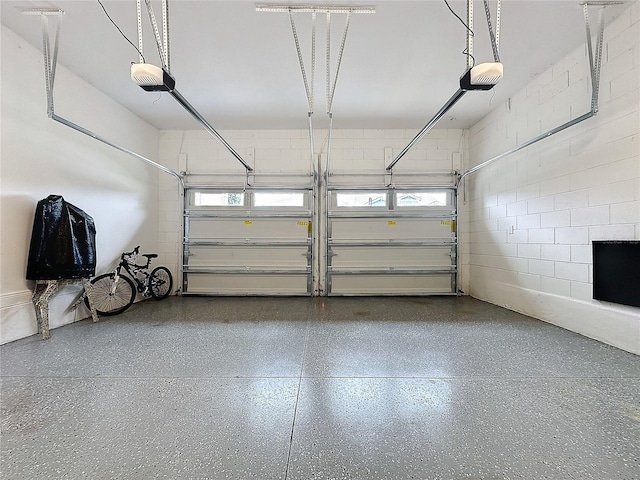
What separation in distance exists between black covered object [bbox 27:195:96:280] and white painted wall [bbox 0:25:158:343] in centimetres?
14

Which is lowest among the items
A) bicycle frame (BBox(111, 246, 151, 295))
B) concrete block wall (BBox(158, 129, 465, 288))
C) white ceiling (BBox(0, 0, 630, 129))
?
bicycle frame (BBox(111, 246, 151, 295))

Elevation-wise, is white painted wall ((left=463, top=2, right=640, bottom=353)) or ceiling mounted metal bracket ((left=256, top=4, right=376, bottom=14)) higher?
ceiling mounted metal bracket ((left=256, top=4, right=376, bottom=14))

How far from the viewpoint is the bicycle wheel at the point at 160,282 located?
457 cm

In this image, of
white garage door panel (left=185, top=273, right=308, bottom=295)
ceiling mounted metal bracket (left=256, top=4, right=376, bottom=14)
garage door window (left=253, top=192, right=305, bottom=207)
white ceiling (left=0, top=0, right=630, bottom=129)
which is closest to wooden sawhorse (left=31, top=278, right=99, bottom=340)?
white ceiling (left=0, top=0, right=630, bottom=129)

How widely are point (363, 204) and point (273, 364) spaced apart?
12.1ft

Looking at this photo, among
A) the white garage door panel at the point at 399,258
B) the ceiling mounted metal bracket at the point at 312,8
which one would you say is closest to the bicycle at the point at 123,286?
the white garage door panel at the point at 399,258

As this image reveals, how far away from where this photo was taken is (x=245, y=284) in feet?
16.7

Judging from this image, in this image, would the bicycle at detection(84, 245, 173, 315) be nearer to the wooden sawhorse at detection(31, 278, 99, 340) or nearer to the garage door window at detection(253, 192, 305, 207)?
the wooden sawhorse at detection(31, 278, 99, 340)

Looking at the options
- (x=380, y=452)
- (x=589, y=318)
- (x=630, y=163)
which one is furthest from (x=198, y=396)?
(x=630, y=163)

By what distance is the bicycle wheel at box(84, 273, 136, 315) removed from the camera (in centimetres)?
363

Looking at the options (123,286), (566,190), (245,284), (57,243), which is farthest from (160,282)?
(566,190)

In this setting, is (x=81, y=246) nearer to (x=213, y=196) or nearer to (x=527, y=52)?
(x=213, y=196)

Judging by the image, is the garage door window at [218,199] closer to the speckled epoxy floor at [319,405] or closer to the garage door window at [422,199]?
the speckled epoxy floor at [319,405]

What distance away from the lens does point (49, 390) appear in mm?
1738
